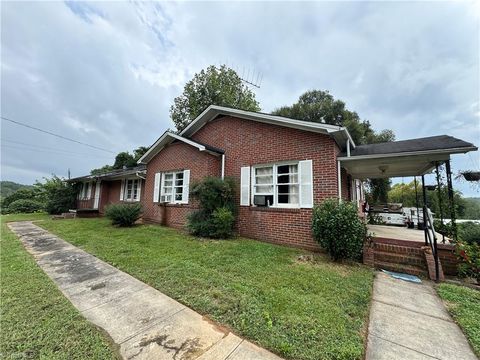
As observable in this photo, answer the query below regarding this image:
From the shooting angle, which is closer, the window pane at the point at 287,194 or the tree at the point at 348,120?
the window pane at the point at 287,194

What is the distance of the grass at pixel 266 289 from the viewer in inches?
89.9

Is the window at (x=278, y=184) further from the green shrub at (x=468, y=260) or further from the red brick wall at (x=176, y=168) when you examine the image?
the green shrub at (x=468, y=260)

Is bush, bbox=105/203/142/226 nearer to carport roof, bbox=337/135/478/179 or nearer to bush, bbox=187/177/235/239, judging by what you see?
bush, bbox=187/177/235/239

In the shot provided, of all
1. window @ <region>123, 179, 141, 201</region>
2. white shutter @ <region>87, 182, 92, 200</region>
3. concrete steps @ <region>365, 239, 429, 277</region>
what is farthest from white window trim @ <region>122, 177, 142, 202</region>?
concrete steps @ <region>365, 239, 429, 277</region>

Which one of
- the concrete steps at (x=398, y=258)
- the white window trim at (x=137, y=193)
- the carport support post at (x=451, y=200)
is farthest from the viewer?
the white window trim at (x=137, y=193)

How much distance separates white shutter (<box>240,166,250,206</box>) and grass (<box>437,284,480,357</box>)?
216 inches

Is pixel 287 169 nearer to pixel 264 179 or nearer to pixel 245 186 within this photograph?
pixel 264 179

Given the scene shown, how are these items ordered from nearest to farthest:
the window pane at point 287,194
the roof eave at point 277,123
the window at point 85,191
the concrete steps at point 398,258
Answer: the concrete steps at point 398,258 < the roof eave at point 277,123 < the window pane at point 287,194 < the window at point 85,191

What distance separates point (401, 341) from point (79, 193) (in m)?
25.3

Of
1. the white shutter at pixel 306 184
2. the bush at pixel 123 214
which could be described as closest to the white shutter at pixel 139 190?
the bush at pixel 123 214

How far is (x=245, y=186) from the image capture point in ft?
25.9

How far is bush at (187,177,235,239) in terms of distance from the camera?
7.32 metres

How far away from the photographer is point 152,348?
2.07 metres

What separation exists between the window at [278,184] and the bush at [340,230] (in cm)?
165
